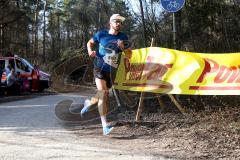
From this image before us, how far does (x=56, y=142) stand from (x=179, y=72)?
2815mm

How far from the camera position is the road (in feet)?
25.0

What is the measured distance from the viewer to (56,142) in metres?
8.86

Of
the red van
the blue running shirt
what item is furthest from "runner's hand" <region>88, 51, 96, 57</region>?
the red van

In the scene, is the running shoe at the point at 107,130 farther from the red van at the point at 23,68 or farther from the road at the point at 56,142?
the red van at the point at 23,68


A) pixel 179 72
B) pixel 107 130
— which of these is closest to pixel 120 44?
pixel 179 72

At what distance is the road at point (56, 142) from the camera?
7625 millimetres

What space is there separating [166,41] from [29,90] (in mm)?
14883

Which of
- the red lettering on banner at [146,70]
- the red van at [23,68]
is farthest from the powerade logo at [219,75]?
the red van at [23,68]

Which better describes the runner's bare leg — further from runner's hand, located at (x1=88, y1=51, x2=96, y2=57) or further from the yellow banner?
the yellow banner

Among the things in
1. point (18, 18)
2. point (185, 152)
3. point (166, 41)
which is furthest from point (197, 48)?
point (18, 18)

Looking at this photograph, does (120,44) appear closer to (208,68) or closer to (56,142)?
(208,68)

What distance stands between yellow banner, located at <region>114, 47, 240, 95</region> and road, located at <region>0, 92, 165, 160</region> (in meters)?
1.37

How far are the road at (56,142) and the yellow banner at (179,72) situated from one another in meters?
1.37

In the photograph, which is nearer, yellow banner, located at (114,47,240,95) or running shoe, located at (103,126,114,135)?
yellow banner, located at (114,47,240,95)
